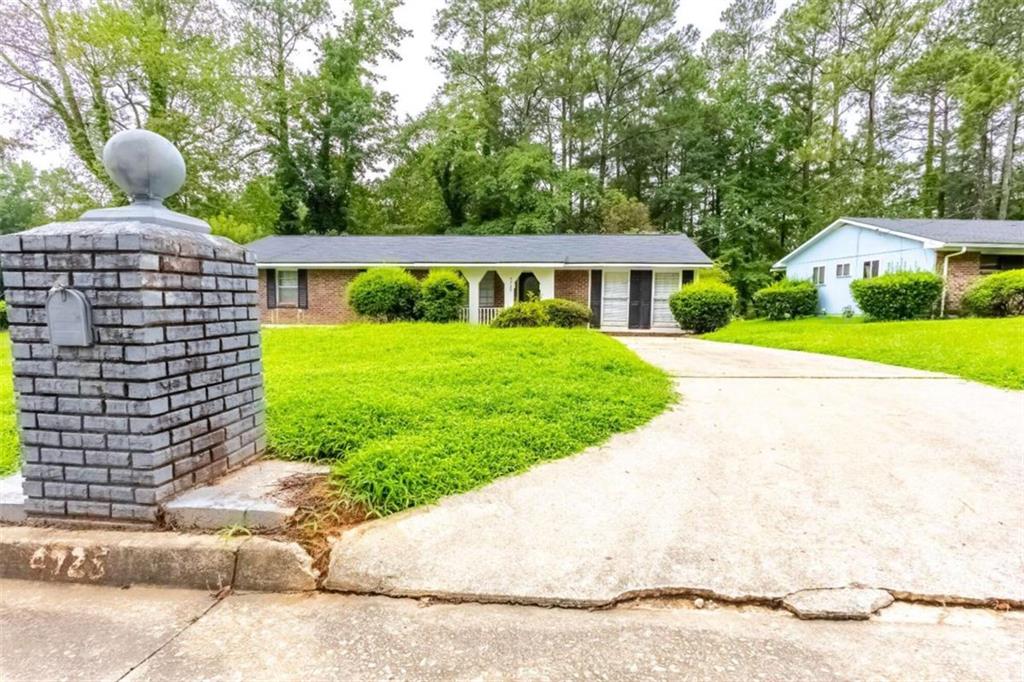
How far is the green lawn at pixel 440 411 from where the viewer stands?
9.29 feet

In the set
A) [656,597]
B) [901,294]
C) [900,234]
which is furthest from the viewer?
[900,234]

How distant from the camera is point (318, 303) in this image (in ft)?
55.8

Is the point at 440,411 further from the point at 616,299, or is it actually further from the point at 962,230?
the point at 962,230

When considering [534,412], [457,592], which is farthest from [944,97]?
[457,592]

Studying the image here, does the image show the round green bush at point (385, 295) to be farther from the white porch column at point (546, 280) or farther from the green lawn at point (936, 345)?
the green lawn at point (936, 345)

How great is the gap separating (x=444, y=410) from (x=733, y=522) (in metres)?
2.32

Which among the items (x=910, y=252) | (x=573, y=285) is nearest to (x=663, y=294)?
(x=573, y=285)

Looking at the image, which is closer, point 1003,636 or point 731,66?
point 1003,636

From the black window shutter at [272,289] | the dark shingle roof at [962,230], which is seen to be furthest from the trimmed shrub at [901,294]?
the black window shutter at [272,289]

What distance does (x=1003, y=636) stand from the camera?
67.1 inches

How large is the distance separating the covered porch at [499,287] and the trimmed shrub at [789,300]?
8717 millimetres

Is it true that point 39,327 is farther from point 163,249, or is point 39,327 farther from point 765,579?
point 765,579

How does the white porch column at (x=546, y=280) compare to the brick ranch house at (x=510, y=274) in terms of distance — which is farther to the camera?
the white porch column at (x=546, y=280)

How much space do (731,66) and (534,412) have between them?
3172 cm
